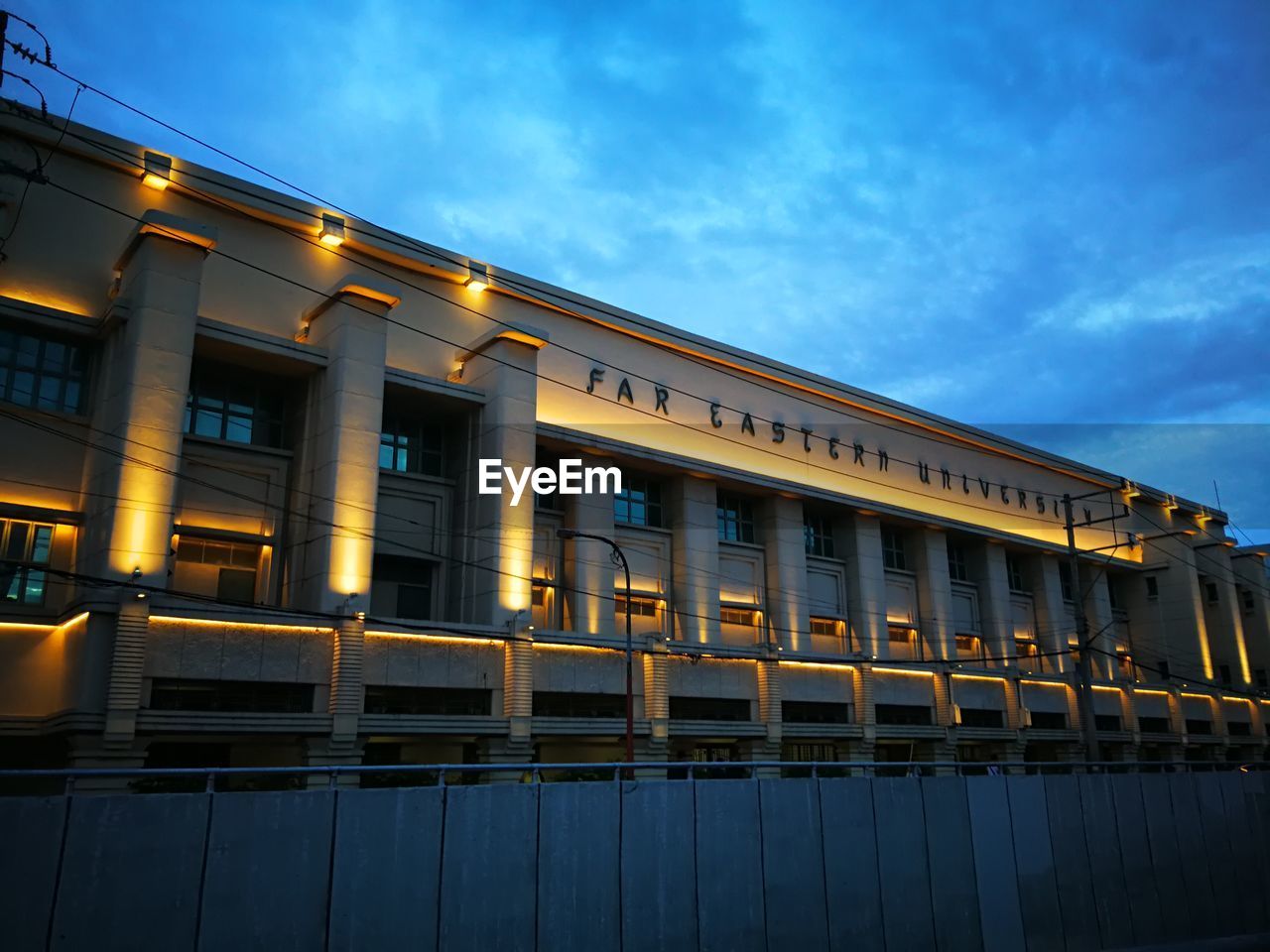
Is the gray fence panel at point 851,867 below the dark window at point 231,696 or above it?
below

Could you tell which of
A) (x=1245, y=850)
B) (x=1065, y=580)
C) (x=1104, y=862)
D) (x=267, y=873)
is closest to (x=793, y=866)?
(x=267, y=873)

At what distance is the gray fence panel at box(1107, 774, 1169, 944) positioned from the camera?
19281 millimetres

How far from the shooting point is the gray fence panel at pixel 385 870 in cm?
1133

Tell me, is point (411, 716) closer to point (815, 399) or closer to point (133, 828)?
point (133, 828)

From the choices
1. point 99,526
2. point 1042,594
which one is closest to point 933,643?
point 1042,594

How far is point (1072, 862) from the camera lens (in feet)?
61.4

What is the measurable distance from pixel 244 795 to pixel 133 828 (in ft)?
3.69

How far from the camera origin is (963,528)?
61812 mm

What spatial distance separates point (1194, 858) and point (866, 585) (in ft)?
115

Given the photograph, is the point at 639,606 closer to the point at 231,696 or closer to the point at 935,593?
the point at 231,696

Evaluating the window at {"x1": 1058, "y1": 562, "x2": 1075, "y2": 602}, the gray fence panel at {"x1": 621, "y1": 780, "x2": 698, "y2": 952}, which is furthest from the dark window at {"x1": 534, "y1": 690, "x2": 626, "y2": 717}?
the window at {"x1": 1058, "y1": 562, "x2": 1075, "y2": 602}

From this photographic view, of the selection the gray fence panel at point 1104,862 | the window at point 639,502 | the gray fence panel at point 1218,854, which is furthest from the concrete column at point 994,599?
the gray fence panel at point 1104,862

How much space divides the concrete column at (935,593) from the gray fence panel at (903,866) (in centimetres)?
4343

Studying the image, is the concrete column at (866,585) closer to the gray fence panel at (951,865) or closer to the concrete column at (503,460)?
the concrete column at (503,460)
